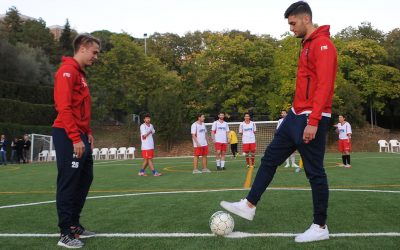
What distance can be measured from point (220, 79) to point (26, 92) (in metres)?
19.7

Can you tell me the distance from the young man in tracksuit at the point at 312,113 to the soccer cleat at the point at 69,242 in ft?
5.73

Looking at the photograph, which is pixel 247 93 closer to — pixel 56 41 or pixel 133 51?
pixel 133 51

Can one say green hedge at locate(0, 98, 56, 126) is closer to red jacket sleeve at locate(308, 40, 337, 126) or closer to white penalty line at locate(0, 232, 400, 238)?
white penalty line at locate(0, 232, 400, 238)

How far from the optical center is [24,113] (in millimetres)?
35625

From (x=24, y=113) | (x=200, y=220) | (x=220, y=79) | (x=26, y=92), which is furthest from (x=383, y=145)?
(x=26, y=92)

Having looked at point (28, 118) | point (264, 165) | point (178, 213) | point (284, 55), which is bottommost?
point (178, 213)

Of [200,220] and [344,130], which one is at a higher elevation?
[344,130]

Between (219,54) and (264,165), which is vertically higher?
(219,54)

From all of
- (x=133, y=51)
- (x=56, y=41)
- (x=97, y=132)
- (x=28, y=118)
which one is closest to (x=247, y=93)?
(x=133, y=51)

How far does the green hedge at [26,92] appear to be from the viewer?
3881 cm

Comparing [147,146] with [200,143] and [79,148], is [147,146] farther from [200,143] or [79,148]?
[79,148]

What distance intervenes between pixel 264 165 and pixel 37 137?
30.6m

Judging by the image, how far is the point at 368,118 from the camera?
179ft

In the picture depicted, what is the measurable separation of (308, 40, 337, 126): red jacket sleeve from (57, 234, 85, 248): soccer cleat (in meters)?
2.61
